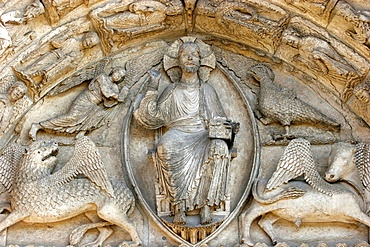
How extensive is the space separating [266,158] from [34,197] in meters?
2.22

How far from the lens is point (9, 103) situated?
6617mm

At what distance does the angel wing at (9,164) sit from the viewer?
6.48m

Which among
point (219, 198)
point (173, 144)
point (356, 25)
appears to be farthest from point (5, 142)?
point (356, 25)

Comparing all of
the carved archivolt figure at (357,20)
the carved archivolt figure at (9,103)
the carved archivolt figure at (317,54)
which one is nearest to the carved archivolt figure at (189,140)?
the carved archivolt figure at (317,54)

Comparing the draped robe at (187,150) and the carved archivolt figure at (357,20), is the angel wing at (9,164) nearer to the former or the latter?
the draped robe at (187,150)

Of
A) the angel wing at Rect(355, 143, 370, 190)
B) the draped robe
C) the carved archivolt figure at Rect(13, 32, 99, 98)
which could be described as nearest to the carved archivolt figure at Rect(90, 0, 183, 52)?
the carved archivolt figure at Rect(13, 32, 99, 98)

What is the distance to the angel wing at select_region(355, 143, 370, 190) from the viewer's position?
21.1 feet

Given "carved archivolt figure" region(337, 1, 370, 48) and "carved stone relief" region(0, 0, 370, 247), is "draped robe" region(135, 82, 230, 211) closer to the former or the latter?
"carved stone relief" region(0, 0, 370, 247)

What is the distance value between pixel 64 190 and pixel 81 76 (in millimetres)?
1273

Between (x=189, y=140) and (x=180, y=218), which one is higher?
(x=189, y=140)

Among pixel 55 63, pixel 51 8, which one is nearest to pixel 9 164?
pixel 55 63

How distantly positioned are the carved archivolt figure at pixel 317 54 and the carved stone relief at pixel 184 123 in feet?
0.05

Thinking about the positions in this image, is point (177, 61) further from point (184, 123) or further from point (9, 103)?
point (9, 103)

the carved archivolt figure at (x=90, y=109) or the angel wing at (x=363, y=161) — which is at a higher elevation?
the carved archivolt figure at (x=90, y=109)
